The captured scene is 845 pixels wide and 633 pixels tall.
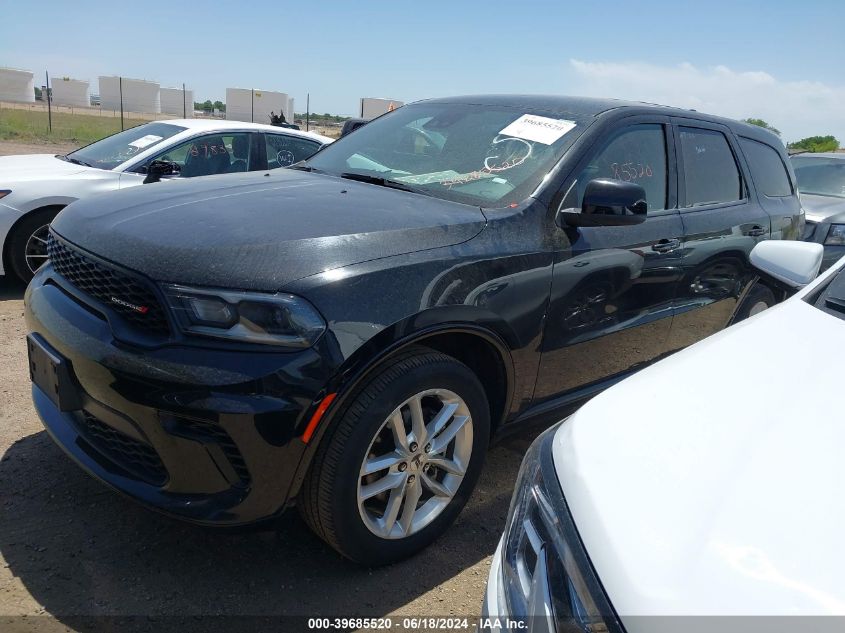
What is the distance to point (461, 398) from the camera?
2.49m

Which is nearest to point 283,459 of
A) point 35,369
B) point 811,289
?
point 35,369

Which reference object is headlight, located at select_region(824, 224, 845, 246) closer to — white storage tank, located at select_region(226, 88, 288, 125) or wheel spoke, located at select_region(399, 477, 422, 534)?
wheel spoke, located at select_region(399, 477, 422, 534)

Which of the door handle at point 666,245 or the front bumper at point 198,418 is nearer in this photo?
the front bumper at point 198,418

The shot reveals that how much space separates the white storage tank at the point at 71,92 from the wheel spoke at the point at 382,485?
231ft

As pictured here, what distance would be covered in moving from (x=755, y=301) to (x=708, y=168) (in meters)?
1.00

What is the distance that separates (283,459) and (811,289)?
6.00 feet

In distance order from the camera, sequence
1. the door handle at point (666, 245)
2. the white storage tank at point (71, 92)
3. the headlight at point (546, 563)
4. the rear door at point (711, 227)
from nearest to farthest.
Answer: the headlight at point (546, 563) → the door handle at point (666, 245) → the rear door at point (711, 227) → the white storage tank at point (71, 92)

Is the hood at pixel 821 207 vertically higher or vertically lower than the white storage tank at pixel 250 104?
lower

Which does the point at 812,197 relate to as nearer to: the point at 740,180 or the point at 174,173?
the point at 740,180

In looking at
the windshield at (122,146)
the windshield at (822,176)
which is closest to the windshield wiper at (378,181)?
the windshield at (122,146)

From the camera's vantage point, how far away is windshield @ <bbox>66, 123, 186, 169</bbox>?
19.6 ft

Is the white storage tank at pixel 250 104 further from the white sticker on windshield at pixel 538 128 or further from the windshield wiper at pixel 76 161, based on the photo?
the white sticker on windshield at pixel 538 128

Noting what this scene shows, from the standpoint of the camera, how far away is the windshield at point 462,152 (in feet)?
9.59

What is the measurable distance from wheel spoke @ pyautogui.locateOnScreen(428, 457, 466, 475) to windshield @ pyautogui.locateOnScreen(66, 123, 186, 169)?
4.74 m
